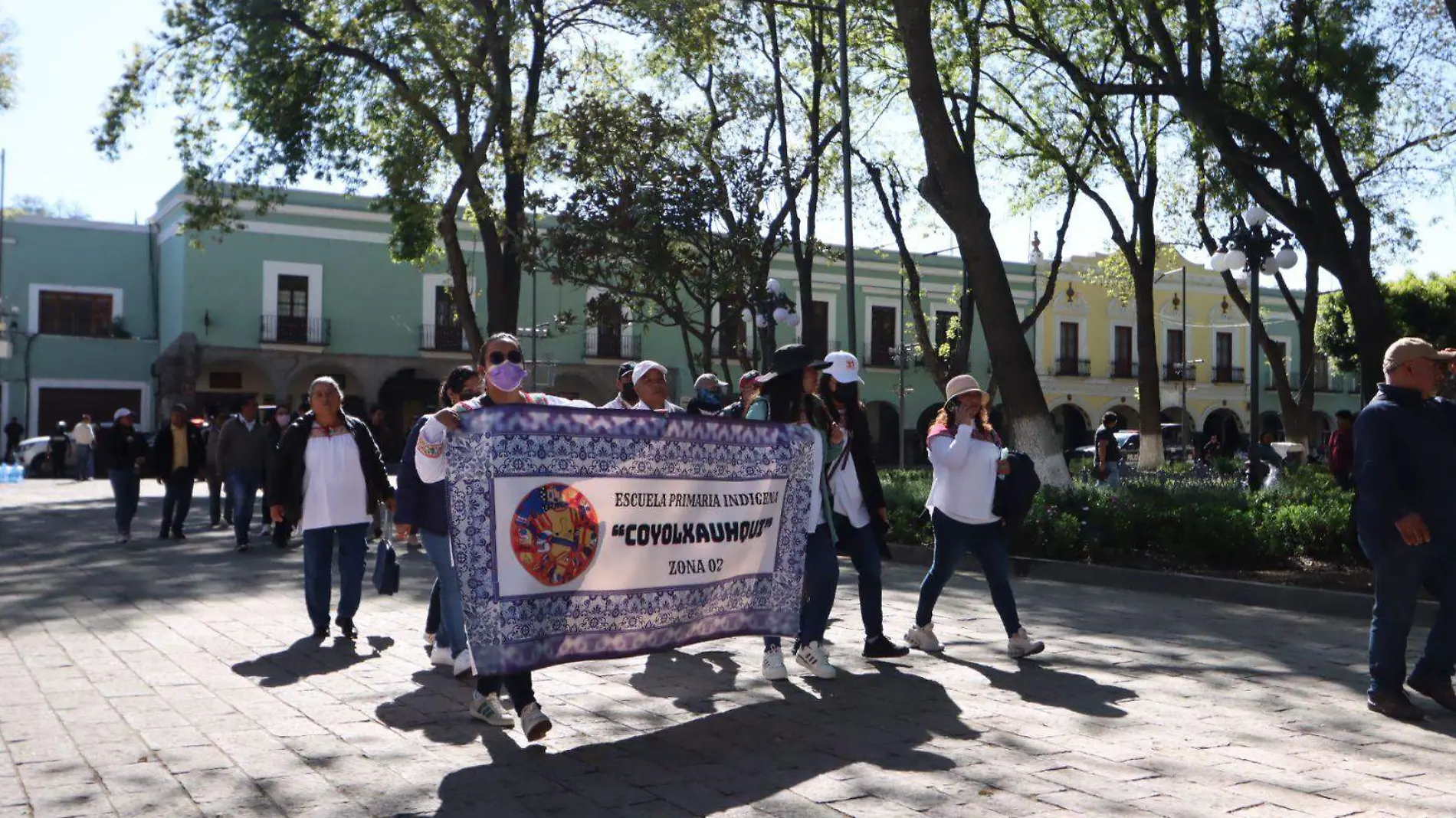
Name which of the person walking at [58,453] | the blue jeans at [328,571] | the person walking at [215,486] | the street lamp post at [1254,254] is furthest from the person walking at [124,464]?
the person walking at [58,453]

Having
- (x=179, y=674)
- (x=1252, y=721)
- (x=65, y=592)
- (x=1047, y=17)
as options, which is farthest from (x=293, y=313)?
(x=1252, y=721)

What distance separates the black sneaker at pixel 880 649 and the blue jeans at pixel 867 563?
1.2 inches

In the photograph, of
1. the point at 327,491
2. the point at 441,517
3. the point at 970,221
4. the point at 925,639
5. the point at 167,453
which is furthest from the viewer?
the point at 167,453

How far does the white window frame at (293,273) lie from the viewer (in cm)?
3891

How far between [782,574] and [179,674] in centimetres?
310

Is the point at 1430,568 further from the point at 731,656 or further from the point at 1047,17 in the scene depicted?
the point at 1047,17

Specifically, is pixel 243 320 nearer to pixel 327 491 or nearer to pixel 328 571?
pixel 328 571

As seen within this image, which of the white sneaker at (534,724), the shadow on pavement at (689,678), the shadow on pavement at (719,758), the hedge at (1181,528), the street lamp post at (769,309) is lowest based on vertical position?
the shadow on pavement at (689,678)

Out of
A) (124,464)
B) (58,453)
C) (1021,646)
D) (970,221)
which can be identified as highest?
(970,221)

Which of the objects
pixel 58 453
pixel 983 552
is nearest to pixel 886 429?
pixel 58 453

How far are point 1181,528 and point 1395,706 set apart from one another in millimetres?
6877

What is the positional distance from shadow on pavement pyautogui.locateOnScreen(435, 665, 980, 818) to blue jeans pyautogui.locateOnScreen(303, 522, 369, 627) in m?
2.93

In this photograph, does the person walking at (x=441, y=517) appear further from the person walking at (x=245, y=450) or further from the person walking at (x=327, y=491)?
the person walking at (x=245, y=450)

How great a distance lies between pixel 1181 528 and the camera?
13.0 meters
